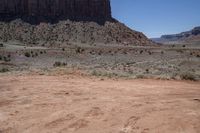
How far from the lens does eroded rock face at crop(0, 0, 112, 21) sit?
86.6 m

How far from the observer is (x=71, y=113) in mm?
11273

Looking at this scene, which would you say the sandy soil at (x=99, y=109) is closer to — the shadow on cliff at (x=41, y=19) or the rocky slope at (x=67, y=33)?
the rocky slope at (x=67, y=33)

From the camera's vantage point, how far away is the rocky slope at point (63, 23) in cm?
7775

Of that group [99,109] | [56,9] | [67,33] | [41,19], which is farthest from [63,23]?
[99,109]

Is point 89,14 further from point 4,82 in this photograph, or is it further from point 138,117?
point 138,117

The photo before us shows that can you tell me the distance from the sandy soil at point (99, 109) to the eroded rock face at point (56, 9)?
236 feet

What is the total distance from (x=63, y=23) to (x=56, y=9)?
6662mm

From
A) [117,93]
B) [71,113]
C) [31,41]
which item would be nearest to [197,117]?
[71,113]

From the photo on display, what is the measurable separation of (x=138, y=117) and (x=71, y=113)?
2171mm

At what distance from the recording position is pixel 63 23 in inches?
3361

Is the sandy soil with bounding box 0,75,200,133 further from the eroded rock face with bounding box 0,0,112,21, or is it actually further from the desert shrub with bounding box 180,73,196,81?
the eroded rock face with bounding box 0,0,112,21

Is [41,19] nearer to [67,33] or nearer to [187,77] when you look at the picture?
[67,33]

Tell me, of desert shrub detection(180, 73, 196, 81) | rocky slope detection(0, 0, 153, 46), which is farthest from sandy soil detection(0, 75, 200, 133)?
rocky slope detection(0, 0, 153, 46)

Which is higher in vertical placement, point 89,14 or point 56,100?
point 89,14
